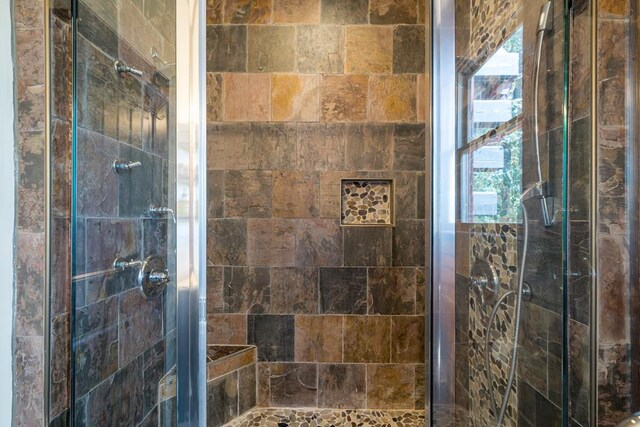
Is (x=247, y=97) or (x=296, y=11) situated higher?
(x=296, y=11)

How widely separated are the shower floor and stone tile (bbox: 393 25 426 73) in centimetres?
216

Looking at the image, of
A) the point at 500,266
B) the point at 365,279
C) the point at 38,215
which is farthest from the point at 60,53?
the point at 365,279

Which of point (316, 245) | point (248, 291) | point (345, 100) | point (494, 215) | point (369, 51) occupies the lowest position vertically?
point (248, 291)

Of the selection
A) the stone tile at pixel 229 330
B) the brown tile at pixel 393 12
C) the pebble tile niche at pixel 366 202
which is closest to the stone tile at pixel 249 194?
the pebble tile niche at pixel 366 202

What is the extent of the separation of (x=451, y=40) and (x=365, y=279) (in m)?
1.48

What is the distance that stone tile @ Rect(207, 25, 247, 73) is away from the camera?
6.95 feet

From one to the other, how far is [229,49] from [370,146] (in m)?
1.11

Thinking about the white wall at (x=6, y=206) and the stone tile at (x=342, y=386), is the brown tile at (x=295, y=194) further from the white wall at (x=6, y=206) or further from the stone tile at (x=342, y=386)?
the white wall at (x=6, y=206)

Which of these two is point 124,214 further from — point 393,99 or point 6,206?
point 393,99

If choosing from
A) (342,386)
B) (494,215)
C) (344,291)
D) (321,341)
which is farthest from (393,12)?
(342,386)

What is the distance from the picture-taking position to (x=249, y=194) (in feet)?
6.92

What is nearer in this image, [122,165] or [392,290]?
[122,165]

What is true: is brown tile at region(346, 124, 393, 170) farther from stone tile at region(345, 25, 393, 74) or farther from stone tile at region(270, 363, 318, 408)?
stone tile at region(270, 363, 318, 408)

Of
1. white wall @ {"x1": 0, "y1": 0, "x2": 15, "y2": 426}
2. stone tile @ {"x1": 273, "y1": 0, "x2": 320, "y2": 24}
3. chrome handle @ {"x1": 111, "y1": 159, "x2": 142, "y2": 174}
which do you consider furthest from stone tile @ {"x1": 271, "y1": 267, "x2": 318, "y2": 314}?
stone tile @ {"x1": 273, "y1": 0, "x2": 320, "y2": 24}
